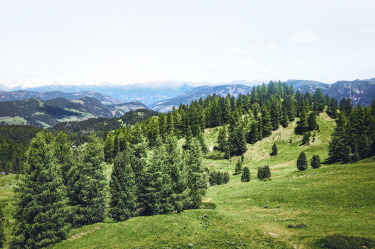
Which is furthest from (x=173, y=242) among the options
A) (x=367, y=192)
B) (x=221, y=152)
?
(x=221, y=152)

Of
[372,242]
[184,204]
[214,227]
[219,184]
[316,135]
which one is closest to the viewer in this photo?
[372,242]

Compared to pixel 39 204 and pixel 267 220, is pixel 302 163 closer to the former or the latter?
pixel 267 220

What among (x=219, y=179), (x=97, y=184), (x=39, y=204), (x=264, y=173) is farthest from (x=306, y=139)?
(x=39, y=204)

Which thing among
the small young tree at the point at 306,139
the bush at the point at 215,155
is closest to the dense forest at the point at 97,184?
the small young tree at the point at 306,139

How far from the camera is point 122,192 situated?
1380 inches

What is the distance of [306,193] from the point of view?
40031 mm

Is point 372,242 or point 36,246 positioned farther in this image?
point 36,246

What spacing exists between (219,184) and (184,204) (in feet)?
105

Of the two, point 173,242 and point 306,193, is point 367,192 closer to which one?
point 306,193

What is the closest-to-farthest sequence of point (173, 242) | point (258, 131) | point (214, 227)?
point (173, 242) → point (214, 227) → point (258, 131)

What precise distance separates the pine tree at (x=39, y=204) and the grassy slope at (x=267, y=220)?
103 inches

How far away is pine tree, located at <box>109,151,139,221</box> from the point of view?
35.3m

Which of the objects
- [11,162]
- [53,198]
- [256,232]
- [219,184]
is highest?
[53,198]

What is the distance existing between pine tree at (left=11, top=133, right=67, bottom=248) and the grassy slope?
2.61 metres
